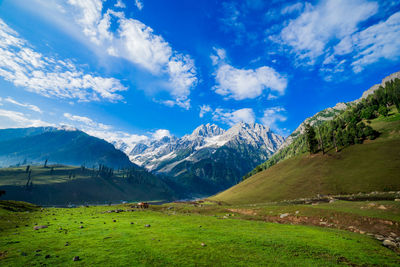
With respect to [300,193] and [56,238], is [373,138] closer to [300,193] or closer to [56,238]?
[300,193]

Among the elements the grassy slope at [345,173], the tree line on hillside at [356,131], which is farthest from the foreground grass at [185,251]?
the tree line on hillside at [356,131]

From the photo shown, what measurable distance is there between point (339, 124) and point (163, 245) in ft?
582

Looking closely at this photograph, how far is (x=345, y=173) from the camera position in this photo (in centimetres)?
7788

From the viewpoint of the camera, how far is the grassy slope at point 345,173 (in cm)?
6625

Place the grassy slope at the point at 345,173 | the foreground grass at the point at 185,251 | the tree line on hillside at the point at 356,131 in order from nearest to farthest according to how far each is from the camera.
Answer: the foreground grass at the point at 185,251 → the grassy slope at the point at 345,173 → the tree line on hillside at the point at 356,131

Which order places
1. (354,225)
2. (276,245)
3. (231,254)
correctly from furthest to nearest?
(354,225) < (276,245) < (231,254)

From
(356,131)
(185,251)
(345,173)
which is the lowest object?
(185,251)

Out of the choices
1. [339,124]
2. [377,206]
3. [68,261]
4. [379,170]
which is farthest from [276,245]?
[339,124]

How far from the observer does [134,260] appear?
13367 millimetres

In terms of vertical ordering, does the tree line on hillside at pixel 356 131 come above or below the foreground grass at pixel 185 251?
above

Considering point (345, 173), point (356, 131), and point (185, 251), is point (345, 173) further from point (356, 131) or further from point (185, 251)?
point (185, 251)

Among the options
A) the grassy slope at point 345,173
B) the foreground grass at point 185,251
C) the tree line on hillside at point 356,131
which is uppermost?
the tree line on hillside at point 356,131

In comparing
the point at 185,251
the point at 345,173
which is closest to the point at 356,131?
the point at 345,173

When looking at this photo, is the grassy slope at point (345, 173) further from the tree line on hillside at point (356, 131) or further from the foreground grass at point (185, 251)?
the foreground grass at point (185, 251)
